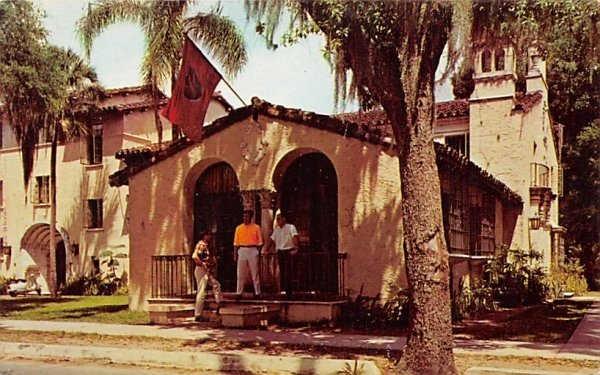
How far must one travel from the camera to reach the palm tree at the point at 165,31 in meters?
16.2

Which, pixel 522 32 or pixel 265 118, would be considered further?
pixel 265 118

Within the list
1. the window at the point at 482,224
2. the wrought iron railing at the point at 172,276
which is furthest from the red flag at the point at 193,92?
the window at the point at 482,224

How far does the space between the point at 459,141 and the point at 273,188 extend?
32.1 feet

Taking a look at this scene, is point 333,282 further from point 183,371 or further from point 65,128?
point 65,128

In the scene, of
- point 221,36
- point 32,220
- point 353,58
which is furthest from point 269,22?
point 32,220

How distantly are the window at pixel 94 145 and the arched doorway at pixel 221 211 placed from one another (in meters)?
10.6

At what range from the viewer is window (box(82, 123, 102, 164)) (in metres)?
25.8

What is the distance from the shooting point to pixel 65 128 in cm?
2419

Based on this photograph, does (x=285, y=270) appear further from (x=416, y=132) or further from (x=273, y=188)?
(x=416, y=132)

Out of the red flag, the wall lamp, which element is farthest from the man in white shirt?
the wall lamp

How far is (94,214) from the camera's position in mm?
26203

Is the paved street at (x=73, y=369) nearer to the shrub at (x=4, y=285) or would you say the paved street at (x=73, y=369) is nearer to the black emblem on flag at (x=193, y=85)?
the black emblem on flag at (x=193, y=85)

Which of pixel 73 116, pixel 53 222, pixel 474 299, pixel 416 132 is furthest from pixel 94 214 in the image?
pixel 416 132

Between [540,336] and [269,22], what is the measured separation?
22.2ft
